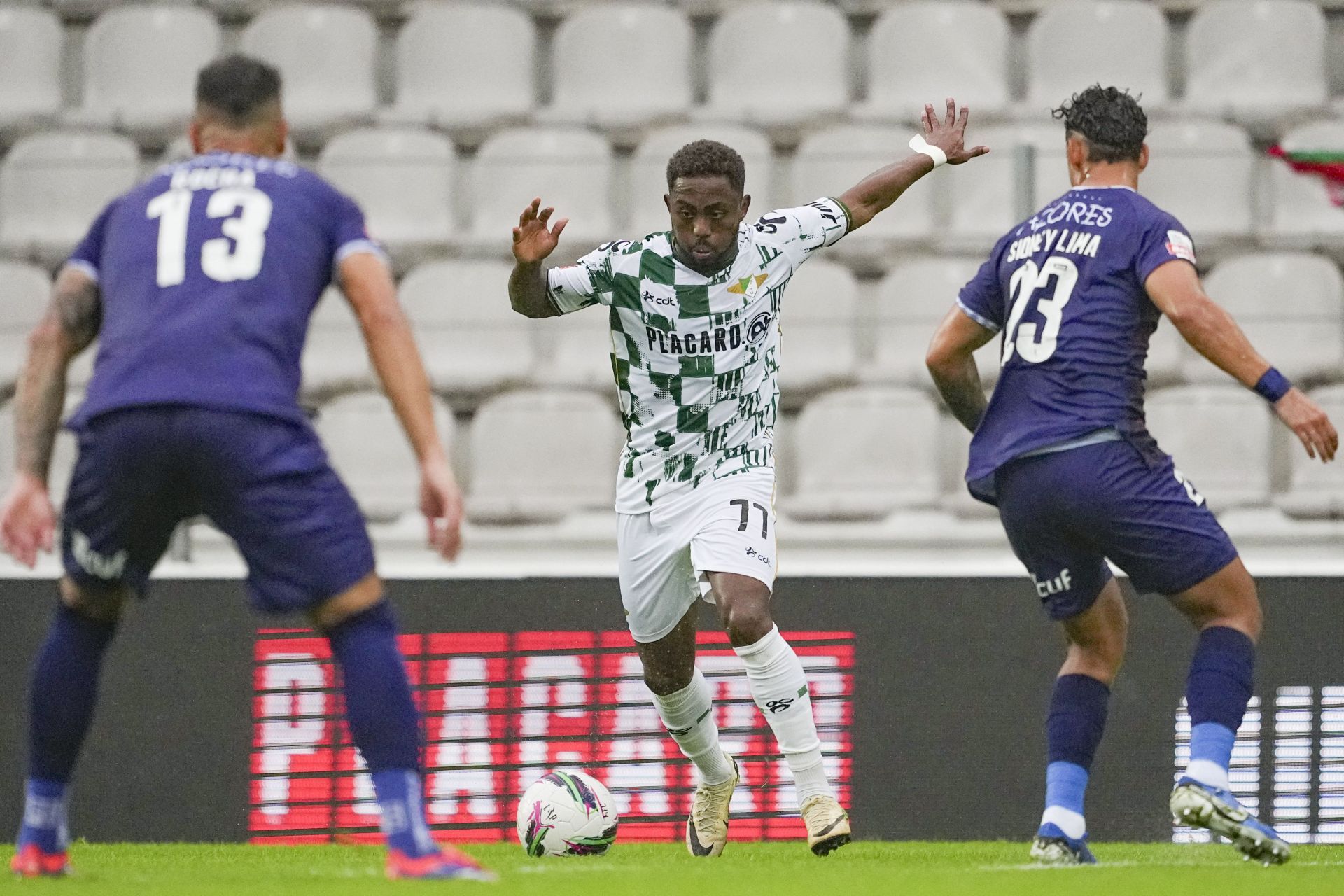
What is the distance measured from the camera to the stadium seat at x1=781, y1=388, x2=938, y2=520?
784 centimetres

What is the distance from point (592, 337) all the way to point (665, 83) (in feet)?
7.22

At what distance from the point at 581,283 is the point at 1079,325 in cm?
151

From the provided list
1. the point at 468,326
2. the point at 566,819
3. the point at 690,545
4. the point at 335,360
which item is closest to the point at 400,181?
the point at 335,360

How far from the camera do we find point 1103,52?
967 cm

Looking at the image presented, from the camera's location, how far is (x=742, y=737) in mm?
6398

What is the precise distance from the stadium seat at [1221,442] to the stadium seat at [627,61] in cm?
348

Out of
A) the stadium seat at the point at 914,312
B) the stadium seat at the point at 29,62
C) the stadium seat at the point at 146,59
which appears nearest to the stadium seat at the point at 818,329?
the stadium seat at the point at 914,312

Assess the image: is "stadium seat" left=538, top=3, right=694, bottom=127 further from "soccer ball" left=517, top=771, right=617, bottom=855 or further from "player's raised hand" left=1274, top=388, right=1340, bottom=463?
"player's raised hand" left=1274, top=388, right=1340, bottom=463

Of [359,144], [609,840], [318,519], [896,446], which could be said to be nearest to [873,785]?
[609,840]

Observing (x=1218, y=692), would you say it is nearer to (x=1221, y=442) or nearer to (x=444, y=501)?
(x=444, y=501)

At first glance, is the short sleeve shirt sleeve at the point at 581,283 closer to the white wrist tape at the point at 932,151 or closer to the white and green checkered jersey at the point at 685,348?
the white and green checkered jersey at the point at 685,348

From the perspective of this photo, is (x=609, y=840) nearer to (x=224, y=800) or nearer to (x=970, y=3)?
(x=224, y=800)

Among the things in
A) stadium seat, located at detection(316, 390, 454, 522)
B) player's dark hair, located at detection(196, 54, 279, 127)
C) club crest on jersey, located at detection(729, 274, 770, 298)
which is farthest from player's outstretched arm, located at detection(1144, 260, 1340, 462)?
stadium seat, located at detection(316, 390, 454, 522)

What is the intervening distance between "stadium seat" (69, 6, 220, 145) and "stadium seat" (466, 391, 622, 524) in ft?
10.4
